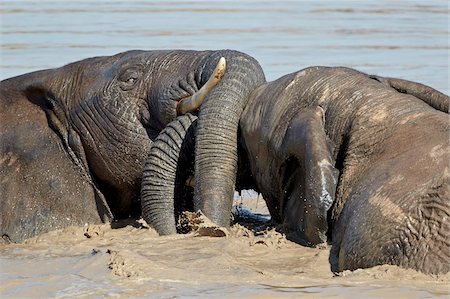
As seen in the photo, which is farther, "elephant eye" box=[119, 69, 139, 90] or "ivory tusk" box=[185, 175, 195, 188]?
"elephant eye" box=[119, 69, 139, 90]

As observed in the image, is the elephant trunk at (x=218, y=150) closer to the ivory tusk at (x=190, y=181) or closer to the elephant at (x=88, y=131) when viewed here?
the elephant at (x=88, y=131)

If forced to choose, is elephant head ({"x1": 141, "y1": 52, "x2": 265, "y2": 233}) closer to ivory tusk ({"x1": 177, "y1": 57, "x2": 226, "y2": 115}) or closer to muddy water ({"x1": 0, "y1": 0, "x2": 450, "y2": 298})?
ivory tusk ({"x1": 177, "y1": 57, "x2": 226, "y2": 115})

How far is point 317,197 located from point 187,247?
38.1 inches

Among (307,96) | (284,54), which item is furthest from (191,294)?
(284,54)

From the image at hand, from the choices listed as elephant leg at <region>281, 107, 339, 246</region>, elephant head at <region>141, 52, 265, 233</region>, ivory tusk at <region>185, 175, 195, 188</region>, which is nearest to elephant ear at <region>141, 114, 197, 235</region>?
ivory tusk at <region>185, 175, 195, 188</region>

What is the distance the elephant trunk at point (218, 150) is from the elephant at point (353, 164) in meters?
0.08

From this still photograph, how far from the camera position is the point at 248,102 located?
8484 millimetres

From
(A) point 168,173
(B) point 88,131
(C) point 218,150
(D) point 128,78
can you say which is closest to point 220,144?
(C) point 218,150

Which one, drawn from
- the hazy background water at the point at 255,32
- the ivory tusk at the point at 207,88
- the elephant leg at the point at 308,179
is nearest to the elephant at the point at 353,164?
the elephant leg at the point at 308,179

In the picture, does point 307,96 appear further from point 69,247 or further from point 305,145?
point 69,247

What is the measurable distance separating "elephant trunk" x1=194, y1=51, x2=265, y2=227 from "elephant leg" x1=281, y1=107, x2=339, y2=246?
1.40 feet

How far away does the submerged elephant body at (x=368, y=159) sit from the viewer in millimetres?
6633

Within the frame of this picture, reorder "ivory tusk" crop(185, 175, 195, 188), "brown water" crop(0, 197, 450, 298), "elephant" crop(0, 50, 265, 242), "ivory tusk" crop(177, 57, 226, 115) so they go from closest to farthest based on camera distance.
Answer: "brown water" crop(0, 197, 450, 298) < "ivory tusk" crop(177, 57, 226, 115) < "ivory tusk" crop(185, 175, 195, 188) < "elephant" crop(0, 50, 265, 242)

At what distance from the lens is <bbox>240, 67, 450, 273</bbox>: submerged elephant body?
6633 mm
